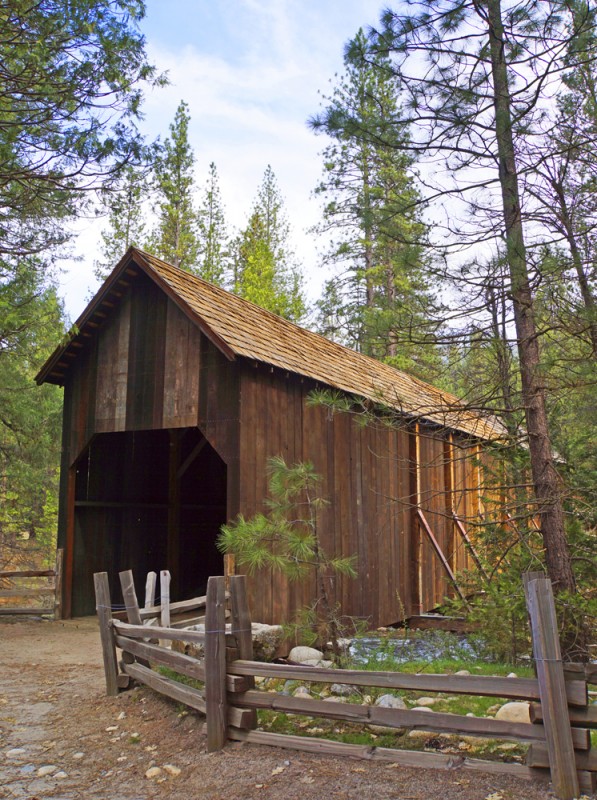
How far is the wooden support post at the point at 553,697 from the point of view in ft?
13.3

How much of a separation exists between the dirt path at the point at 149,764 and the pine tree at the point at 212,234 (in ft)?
81.3

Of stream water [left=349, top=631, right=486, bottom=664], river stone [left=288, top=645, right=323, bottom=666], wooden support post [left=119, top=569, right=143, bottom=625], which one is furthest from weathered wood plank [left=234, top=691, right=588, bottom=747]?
river stone [left=288, top=645, right=323, bottom=666]

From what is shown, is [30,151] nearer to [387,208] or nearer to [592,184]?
[387,208]

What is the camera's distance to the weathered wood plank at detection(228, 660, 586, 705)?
13.8 ft

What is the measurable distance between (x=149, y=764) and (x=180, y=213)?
26801mm

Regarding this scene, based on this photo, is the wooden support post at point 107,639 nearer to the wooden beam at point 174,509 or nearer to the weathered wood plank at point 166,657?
the weathered wood plank at point 166,657

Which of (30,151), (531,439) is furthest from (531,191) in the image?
(30,151)

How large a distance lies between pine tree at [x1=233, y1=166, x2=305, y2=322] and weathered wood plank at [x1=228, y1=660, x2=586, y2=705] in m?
25.1

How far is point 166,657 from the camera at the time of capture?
6230 mm

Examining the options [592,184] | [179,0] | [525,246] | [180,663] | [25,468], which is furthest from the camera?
[25,468]

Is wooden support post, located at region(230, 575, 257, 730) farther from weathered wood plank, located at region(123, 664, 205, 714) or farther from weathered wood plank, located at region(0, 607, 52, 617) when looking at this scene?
weathered wood plank, located at region(0, 607, 52, 617)

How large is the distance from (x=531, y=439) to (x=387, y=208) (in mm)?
2717

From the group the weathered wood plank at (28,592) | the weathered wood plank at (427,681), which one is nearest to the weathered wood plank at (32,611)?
the weathered wood plank at (28,592)

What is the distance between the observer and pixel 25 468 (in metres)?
16.5
